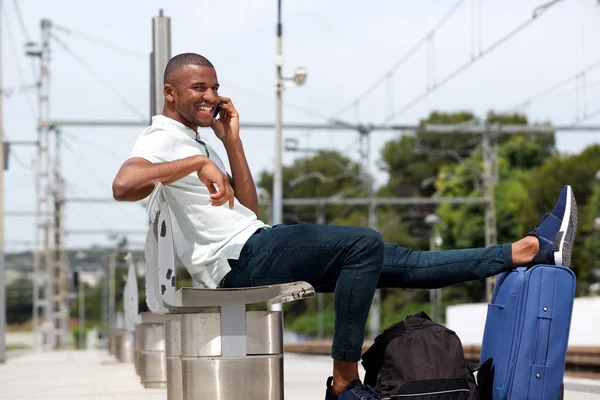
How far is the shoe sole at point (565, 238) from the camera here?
4602 mm

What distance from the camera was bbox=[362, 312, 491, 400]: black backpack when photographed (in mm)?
4492

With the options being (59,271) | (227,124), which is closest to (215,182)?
(227,124)

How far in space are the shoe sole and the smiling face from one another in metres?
1.46

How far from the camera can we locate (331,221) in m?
80.6

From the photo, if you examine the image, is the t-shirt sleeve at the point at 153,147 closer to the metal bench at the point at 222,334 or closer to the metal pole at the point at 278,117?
the metal bench at the point at 222,334

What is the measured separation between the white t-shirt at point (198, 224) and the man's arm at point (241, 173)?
37 centimetres

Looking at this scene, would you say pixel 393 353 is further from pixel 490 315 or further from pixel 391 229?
pixel 391 229

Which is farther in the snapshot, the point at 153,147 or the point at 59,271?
the point at 59,271

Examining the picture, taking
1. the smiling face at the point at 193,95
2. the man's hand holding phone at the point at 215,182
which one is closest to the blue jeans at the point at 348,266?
the man's hand holding phone at the point at 215,182

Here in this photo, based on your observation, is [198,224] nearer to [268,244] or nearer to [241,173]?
[268,244]

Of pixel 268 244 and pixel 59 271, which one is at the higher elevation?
pixel 268 244

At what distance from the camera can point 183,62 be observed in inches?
186

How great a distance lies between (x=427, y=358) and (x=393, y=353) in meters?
0.13

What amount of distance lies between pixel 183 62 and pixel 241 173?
0.56 metres
